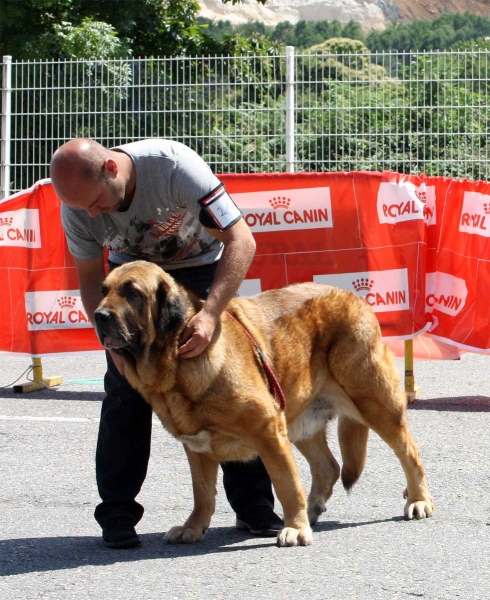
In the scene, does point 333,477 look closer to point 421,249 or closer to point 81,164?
point 81,164

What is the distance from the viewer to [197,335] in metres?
3.76

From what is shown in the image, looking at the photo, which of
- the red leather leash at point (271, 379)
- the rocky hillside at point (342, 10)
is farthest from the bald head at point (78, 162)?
the rocky hillside at point (342, 10)

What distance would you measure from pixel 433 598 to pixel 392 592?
149mm

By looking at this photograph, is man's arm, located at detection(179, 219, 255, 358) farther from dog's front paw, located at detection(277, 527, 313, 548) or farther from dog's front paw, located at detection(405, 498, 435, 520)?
dog's front paw, located at detection(405, 498, 435, 520)

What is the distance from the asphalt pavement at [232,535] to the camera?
356cm

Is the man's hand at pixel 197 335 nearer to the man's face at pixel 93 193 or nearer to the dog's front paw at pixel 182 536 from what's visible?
the man's face at pixel 93 193

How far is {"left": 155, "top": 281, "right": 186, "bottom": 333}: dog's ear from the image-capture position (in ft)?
12.5

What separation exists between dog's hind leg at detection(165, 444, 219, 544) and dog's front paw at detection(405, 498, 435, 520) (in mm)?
898

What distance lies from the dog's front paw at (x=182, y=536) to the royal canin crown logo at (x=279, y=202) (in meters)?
3.75

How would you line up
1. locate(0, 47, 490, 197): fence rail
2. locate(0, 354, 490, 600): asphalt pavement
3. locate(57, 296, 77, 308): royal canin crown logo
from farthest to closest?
locate(0, 47, 490, 197): fence rail → locate(57, 296, 77, 308): royal canin crown logo → locate(0, 354, 490, 600): asphalt pavement

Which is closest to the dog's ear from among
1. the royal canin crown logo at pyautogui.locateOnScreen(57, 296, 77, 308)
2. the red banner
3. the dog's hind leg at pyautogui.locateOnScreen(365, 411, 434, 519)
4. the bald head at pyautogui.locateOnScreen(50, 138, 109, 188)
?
the bald head at pyautogui.locateOnScreen(50, 138, 109, 188)

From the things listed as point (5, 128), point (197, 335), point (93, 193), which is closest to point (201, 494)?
point (197, 335)

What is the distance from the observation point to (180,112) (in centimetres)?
1120

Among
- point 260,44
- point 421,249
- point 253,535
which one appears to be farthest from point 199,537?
point 260,44
